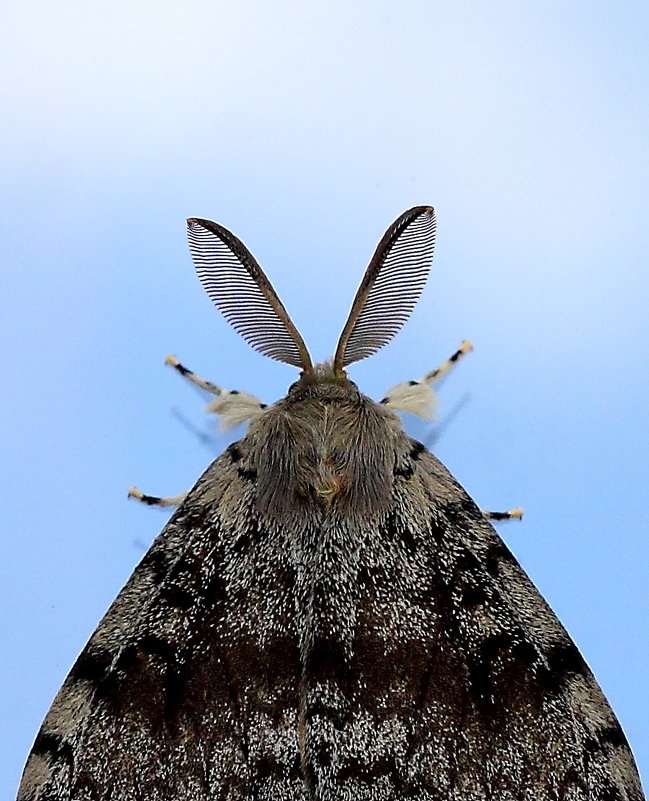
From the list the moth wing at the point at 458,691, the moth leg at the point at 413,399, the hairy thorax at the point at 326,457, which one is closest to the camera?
the moth wing at the point at 458,691

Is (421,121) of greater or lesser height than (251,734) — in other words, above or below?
above

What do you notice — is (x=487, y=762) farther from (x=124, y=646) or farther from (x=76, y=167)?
(x=76, y=167)

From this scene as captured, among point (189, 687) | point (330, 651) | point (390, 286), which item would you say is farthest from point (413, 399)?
point (189, 687)

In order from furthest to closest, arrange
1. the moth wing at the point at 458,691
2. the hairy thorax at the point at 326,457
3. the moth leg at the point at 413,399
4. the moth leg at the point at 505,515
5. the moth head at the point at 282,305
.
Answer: the moth leg at the point at 505,515 < the moth leg at the point at 413,399 < the moth head at the point at 282,305 < the hairy thorax at the point at 326,457 < the moth wing at the point at 458,691

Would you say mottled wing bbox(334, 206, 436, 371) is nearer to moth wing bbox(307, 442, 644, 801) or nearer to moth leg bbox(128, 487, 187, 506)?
moth wing bbox(307, 442, 644, 801)

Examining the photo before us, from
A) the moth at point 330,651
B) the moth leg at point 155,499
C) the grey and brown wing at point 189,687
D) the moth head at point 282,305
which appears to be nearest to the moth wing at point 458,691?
the moth at point 330,651

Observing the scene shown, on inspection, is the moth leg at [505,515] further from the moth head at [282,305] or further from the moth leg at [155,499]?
the moth leg at [155,499]

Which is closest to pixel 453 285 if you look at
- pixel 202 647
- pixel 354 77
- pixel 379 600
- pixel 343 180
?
pixel 343 180

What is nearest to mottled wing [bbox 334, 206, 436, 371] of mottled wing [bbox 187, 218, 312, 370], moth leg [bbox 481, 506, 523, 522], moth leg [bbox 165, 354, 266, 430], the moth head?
the moth head
